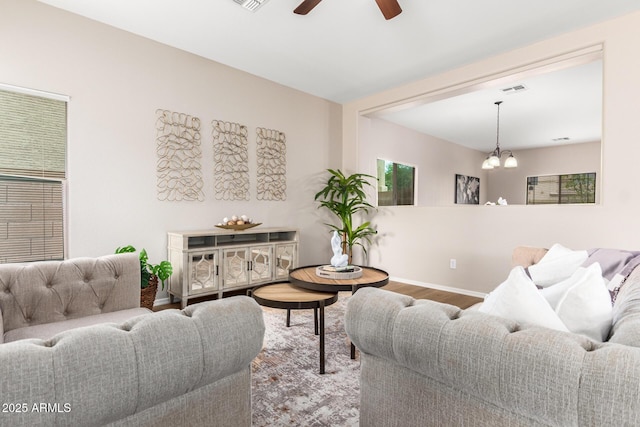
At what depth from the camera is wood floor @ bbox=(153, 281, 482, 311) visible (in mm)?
3679

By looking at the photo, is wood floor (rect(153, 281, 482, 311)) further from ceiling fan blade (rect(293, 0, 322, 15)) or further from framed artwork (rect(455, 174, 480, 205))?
framed artwork (rect(455, 174, 480, 205))

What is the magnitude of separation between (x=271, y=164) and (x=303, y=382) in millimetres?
3040

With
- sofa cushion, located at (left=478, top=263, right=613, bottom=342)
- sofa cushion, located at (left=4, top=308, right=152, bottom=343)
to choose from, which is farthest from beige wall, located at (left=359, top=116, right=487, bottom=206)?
sofa cushion, located at (left=478, top=263, right=613, bottom=342)

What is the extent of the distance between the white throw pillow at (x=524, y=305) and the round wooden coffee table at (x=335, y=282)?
1.45 m

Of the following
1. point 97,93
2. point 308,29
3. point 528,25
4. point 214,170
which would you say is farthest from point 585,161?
point 97,93

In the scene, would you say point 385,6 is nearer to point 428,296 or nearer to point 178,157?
point 178,157

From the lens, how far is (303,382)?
1.95m

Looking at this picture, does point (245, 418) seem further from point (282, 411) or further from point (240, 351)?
point (282, 411)

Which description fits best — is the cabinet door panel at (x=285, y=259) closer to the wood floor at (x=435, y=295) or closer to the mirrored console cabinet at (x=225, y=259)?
the mirrored console cabinet at (x=225, y=259)

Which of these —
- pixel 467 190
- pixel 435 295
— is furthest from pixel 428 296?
pixel 467 190

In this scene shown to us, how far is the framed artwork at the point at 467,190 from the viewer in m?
7.94

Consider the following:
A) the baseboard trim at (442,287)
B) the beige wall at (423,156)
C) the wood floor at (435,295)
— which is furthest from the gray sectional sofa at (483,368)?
the beige wall at (423,156)

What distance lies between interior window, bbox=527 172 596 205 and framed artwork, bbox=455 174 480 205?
1.23 metres

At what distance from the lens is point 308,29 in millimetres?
3154
